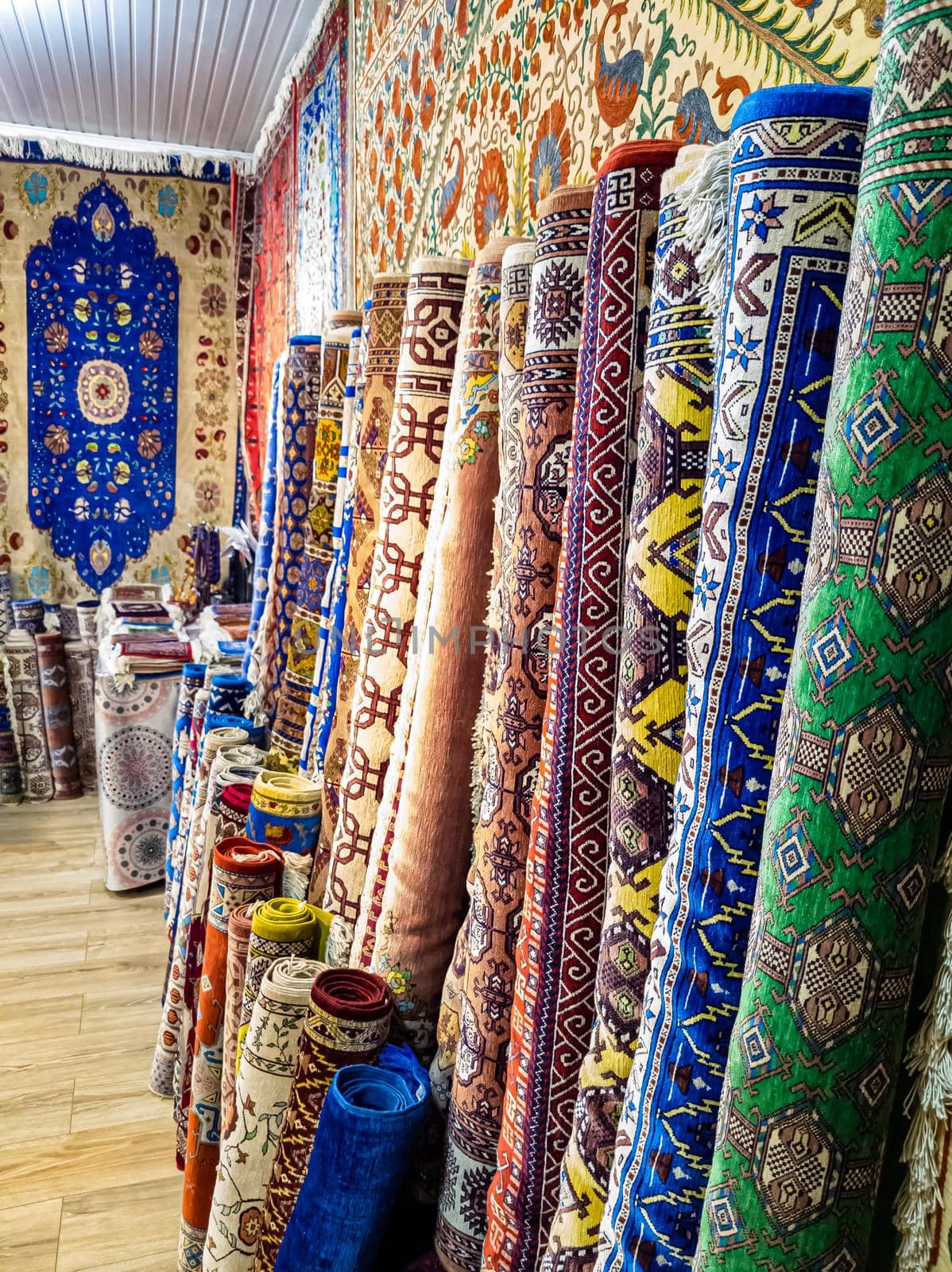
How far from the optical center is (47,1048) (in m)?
2.27

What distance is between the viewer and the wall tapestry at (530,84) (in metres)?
0.81

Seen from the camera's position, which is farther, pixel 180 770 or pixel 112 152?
pixel 112 152

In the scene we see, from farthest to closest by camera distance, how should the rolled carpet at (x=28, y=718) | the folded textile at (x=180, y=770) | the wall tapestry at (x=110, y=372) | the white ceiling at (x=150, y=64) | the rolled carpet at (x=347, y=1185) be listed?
the wall tapestry at (x=110, y=372) < the rolled carpet at (x=28, y=718) < the white ceiling at (x=150, y=64) < the folded textile at (x=180, y=770) < the rolled carpet at (x=347, y=1185)

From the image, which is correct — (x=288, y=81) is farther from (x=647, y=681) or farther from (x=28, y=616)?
(x=647, y=681)

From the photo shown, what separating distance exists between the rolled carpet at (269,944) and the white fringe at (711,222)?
867 mm

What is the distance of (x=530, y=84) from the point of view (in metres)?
1.36

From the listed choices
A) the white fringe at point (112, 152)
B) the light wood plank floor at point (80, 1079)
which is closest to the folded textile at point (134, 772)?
the light wood plank floor at point (80, 1079)

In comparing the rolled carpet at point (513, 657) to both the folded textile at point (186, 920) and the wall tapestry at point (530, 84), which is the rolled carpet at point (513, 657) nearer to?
the wall tapestry at point (530, 84)

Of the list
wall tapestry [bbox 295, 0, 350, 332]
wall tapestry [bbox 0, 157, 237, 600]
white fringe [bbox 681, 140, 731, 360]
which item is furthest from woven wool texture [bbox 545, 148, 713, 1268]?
wall tapestry [bbox 0, 157, 237, 600]

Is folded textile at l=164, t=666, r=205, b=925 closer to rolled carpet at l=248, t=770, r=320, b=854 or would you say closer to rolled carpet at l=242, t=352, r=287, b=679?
rolled carpet at l=242, t=352, r=287, b=679

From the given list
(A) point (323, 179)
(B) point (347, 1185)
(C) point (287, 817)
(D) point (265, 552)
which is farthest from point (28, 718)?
(B) point (347, 1185)

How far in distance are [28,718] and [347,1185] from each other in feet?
12.9

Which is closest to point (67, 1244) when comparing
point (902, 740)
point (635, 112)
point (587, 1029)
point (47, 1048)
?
point (47, 1048)

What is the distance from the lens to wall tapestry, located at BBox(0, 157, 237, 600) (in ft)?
16.1
